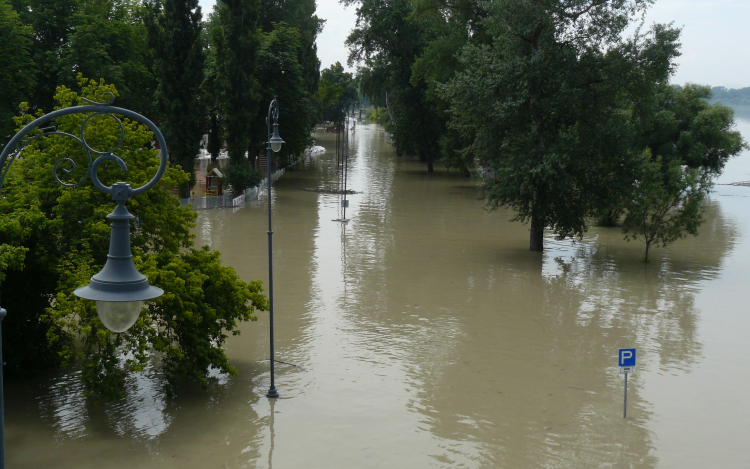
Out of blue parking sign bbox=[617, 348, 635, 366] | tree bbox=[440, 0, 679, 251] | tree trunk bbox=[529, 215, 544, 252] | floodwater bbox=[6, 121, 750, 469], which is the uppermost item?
tree bbox=[440, 0, 679, 251]

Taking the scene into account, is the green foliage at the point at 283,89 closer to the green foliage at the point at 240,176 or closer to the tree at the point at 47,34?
the green foliage at the point at 240,176

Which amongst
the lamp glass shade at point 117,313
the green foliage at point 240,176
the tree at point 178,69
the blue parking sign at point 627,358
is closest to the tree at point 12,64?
the tree at point 178,69

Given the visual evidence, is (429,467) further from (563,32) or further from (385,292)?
(563,32)

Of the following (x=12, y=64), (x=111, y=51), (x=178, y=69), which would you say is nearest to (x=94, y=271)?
(x=178, y=69)

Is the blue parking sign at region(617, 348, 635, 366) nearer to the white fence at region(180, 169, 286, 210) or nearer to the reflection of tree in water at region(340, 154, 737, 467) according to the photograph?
the reflection of tree in water at region(340, 154, 737, 467)

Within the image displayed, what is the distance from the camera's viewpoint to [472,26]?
4422 centimetres

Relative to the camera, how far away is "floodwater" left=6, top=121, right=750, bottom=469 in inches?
502

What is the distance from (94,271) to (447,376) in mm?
8098

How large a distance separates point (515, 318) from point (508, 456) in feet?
30.2

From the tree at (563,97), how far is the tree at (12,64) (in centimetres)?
2458

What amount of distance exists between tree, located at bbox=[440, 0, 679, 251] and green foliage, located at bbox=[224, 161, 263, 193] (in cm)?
1881

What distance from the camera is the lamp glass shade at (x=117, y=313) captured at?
564 cm

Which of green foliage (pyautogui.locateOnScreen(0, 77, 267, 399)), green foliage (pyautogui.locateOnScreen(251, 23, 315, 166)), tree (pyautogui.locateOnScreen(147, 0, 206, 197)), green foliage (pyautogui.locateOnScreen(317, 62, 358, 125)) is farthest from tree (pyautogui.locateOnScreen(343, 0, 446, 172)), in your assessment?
green foliage (pyautogui.locateOnScreen(317, 62, 358, 125))

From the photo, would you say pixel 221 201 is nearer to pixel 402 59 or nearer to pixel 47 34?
pixel 47 34
